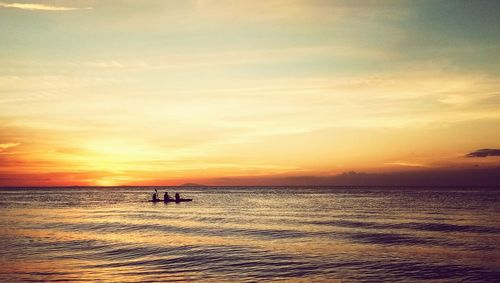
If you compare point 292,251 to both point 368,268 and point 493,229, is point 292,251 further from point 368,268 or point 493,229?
point 493,229

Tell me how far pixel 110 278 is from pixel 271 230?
2106 cm

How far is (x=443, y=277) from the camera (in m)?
20.0

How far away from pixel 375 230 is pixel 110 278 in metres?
26.0

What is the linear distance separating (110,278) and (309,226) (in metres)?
25.1

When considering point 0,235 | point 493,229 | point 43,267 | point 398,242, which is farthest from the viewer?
point 493,229

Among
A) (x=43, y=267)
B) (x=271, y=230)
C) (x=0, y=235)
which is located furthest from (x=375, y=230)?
(x=0, y=235)

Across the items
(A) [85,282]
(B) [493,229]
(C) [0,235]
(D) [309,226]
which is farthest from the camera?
(D) [309,226]

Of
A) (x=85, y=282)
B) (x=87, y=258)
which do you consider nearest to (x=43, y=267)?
A: (x=87, y=258)

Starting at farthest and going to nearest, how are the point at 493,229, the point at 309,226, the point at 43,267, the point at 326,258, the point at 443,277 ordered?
the point at 309,226 → the point at 493,229 → the point at 326,258 → the point at 43,267 → the point at 443,277

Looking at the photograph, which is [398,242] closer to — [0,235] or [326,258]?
[326,258]

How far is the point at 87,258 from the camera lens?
79.4 feet

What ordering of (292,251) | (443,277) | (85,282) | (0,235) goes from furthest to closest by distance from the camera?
(0,235) → (292,251) → (443,277) → (85,282)

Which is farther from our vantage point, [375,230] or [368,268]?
[375,230]

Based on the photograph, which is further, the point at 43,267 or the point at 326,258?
the point at 326,258
